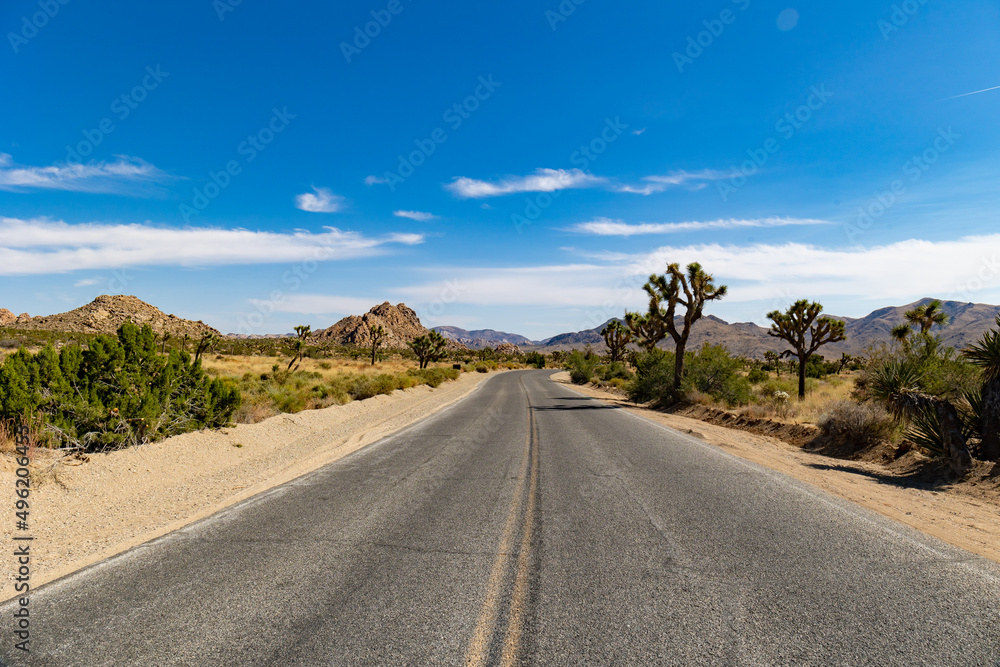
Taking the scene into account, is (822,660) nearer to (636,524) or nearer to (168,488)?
(636,524)

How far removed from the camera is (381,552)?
16.9 ft

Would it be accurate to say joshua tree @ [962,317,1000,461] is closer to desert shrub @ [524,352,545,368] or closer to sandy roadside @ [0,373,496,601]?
sandy roadside @ [0,373,496,601]

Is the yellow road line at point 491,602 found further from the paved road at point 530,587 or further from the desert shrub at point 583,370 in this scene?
the desert shrub at point 583,370

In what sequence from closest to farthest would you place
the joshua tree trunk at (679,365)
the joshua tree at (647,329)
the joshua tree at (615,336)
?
the joshua tree trunk at (679,365), the joshua tree at (647,329), the joshua tree at (615,336)

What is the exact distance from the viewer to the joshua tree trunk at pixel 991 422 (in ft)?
27.3

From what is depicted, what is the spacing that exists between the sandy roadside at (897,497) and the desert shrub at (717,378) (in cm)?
917

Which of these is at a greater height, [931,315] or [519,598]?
[931,315]

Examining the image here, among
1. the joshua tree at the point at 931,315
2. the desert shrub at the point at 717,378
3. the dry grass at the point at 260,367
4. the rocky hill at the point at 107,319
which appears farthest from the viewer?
the rocky hill at the point at 107,319

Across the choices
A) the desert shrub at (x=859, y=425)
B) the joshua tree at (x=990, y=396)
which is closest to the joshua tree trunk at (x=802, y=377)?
the desert shrub at (x=859, y=425)

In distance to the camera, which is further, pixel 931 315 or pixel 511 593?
pixel 931 315

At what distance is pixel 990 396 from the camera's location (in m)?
8.53

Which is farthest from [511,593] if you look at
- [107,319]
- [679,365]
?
[107,319]

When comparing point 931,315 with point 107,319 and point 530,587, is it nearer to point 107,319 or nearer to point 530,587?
point 530,587

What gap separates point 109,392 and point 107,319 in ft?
281
